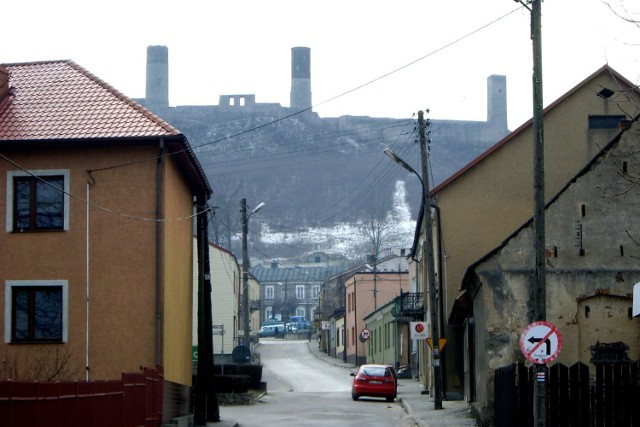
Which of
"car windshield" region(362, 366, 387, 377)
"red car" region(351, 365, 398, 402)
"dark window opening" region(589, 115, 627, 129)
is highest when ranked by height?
"dark window opening" region(589, 115, 627, 129)

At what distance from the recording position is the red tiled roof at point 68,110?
25.2 meters

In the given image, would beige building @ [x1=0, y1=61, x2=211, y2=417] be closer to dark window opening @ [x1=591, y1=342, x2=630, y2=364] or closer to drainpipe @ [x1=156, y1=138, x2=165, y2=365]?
drainpipe @ [x1=156, y1=138, x2=165, y2=365]

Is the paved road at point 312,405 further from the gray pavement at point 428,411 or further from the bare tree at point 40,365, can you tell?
the bare tree at point 40,365

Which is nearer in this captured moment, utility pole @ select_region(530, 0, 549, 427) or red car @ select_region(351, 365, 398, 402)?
utility pole @ select_region(530, 0, 549, 427)

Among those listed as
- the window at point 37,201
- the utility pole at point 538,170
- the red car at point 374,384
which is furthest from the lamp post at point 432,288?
the utility pole at point 538,170

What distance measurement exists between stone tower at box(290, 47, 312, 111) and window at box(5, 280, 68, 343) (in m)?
161

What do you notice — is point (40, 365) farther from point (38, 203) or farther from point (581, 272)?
point (581, 272)

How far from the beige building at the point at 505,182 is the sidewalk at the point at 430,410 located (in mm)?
1774

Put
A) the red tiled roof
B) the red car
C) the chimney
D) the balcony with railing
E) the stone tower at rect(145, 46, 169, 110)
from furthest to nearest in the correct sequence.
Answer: the stone tower at rect(145, 46, 169, 110) < the balcony with railing < the red car < the chimney < the red tiled roof

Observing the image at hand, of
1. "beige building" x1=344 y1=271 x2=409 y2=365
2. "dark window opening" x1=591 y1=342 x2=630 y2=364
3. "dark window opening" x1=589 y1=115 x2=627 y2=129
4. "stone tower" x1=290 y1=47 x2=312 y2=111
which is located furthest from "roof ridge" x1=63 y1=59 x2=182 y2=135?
"stone tower" x1=290 y1=47 x2=312 y2=111

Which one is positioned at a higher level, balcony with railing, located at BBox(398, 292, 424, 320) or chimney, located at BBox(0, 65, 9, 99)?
chimney, located at BBox(0, 65, 9, 99)

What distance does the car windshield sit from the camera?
128 feet

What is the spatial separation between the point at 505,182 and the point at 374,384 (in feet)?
26.3

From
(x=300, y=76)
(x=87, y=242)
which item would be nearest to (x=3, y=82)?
(x=87, y=242)
